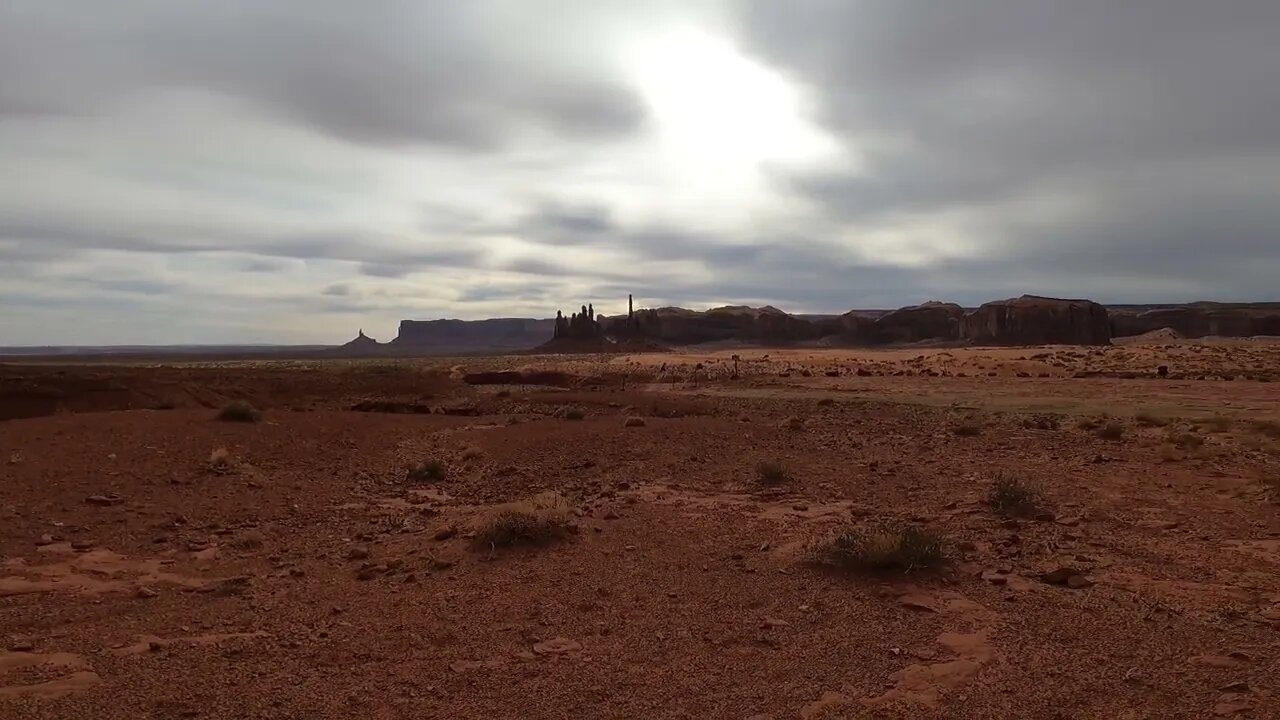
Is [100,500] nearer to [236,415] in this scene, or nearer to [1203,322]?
[236,415]

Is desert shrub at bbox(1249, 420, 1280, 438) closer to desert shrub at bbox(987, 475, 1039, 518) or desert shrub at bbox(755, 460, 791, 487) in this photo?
desert shrub at bbox(987, 475, 1039, 518)

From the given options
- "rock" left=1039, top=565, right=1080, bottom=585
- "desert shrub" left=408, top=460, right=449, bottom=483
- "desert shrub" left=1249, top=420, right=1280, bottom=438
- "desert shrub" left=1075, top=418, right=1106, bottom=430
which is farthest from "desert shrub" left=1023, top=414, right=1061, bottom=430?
"desert shrub" left=408, top=460, right=449, bottom=483

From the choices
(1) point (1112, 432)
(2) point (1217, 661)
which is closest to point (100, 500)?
(2) point (1217, 661)

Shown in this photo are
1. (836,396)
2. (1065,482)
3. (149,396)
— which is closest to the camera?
(1065,482)

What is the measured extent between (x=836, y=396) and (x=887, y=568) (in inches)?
868

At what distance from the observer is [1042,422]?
18.2 meters

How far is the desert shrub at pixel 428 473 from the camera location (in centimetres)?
1331

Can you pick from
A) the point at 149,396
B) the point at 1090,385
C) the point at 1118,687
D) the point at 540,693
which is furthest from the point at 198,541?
the point at 1090,385

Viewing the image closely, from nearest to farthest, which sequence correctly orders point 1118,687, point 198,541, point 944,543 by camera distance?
point 1118,687 < point 944,543 < point 198,541

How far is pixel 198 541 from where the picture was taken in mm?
8977

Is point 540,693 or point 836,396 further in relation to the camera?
point 836,396

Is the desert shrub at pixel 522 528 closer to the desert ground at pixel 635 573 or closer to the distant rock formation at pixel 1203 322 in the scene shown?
the desert ground at pixel 635 573

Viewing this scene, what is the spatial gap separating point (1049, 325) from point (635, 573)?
9184cm

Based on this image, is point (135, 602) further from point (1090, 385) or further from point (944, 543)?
point (1090, 385)
